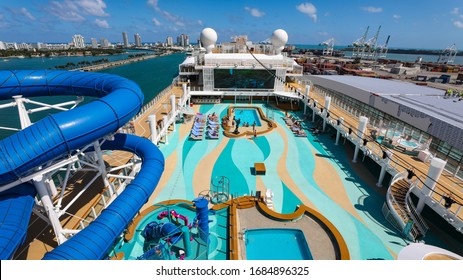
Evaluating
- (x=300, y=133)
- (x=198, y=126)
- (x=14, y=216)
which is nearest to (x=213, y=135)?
(x=198, y=126)

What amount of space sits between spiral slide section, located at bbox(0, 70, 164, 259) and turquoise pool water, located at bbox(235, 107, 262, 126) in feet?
58.8

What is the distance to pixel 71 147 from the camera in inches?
289

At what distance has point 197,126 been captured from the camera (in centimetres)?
2444

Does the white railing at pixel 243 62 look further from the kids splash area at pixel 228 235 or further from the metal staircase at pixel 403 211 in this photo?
the kids splash area at pixel 228 235

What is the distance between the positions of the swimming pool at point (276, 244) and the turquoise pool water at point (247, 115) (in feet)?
53.1

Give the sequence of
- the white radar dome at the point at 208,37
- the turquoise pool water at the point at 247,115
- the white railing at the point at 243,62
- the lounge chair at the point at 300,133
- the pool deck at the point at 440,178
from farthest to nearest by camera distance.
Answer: the white radar dome at the point at 208,37 → the white railing at the point at 243,62 → the turquoise pool water at the point at 247,115 → the lounge chair at the point at 300,133 → the pool deck at the point at 440,178

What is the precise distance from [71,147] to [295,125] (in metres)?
22.4

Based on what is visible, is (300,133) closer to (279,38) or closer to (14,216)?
(279,38)

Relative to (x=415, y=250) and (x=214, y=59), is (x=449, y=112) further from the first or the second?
(x=214, y=59)

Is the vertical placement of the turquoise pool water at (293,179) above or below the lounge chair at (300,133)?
below

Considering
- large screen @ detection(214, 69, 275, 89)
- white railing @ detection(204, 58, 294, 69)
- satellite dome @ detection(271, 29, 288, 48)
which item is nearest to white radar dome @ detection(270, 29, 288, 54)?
satellite dome @ detection(271, 29, 288, 48)

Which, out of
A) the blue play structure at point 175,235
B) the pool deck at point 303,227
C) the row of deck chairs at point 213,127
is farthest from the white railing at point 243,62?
the blue play structure at point 175,235

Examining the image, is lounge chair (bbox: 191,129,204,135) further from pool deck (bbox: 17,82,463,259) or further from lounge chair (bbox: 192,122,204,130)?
pool deck (bbox: 17,82,463,259)

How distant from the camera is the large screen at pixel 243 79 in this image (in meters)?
33.9
